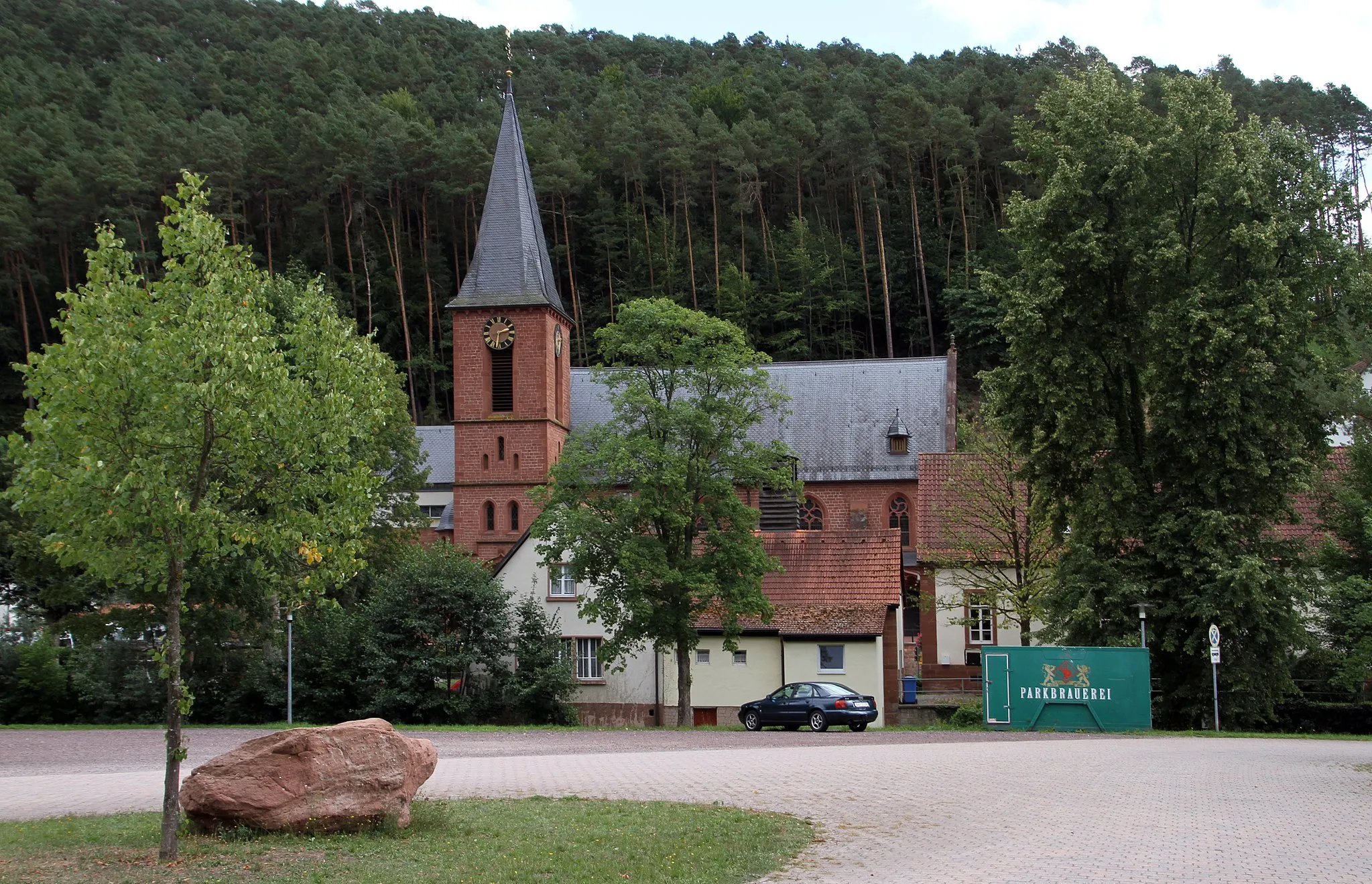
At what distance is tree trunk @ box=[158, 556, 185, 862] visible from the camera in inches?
416

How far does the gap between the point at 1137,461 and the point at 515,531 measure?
2575cm

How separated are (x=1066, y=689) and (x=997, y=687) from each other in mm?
1361

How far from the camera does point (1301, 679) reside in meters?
30.2

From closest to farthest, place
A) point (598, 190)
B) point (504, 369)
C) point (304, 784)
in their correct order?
point (304, 784) < point (504, 369) < point (598, 190)

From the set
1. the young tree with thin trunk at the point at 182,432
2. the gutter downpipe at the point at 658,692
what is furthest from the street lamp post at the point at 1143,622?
the young tree with thin trunk at the point at 182,432

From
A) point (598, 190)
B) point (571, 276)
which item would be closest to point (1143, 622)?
point (571, 276)

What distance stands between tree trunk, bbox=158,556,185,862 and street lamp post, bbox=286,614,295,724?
2048 cm

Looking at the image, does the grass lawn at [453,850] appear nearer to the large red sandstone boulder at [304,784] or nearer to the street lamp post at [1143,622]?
the large red sandstone boulder at [304,784]

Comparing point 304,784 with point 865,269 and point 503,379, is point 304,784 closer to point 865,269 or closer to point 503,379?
point 503,379

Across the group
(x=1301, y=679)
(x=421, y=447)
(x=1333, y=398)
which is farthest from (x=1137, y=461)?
(x=421, y=447)

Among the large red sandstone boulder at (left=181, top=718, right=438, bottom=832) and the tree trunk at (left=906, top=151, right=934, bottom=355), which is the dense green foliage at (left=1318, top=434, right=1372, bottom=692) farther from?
the tree trunk at (left=906, top=151, right=934, bottom=355)

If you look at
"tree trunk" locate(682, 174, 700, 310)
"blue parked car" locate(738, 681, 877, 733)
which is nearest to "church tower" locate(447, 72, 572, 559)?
"blue parked car" locate(738, 681, 877, 733)

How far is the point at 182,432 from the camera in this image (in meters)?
10.9

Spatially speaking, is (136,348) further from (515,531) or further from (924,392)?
(924,392)
